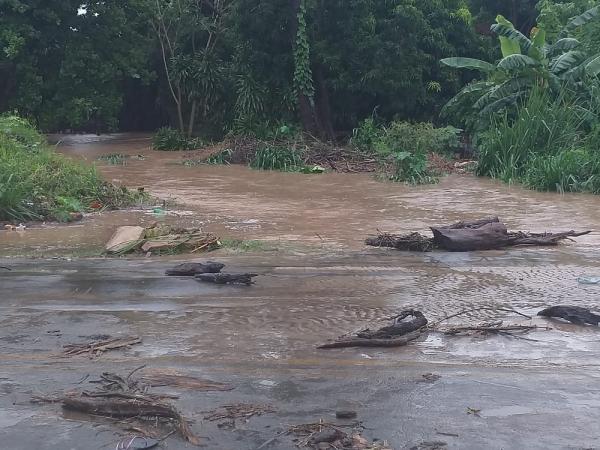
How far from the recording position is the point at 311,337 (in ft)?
19.5

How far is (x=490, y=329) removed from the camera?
6027 mm

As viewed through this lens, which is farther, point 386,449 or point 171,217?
point 171,217

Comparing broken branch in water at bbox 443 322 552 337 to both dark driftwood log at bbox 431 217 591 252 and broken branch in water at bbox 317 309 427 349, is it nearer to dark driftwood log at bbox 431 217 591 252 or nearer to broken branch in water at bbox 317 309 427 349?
broken branch in water at bbox 317 309 427 349

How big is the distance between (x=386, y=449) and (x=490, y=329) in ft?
7.61

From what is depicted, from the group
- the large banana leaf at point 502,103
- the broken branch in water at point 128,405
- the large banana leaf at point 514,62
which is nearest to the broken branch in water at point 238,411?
the broken branch in water at point 128,405

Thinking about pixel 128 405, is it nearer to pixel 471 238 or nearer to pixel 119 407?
pixel 119 407

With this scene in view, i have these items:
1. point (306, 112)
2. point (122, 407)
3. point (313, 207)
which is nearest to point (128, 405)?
point (122, 407)

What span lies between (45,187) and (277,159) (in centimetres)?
929

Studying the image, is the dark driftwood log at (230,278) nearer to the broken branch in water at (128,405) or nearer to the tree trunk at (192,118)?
the broken branch in water at (128,405)

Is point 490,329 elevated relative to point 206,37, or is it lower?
lower

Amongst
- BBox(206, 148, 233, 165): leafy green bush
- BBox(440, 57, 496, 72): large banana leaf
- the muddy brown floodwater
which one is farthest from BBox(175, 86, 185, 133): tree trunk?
the muddy brown floodwater

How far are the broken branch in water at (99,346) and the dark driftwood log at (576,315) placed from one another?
3223 mm

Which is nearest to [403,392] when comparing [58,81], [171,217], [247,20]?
[171,217]

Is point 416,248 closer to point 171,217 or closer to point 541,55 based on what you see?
point 171,217
